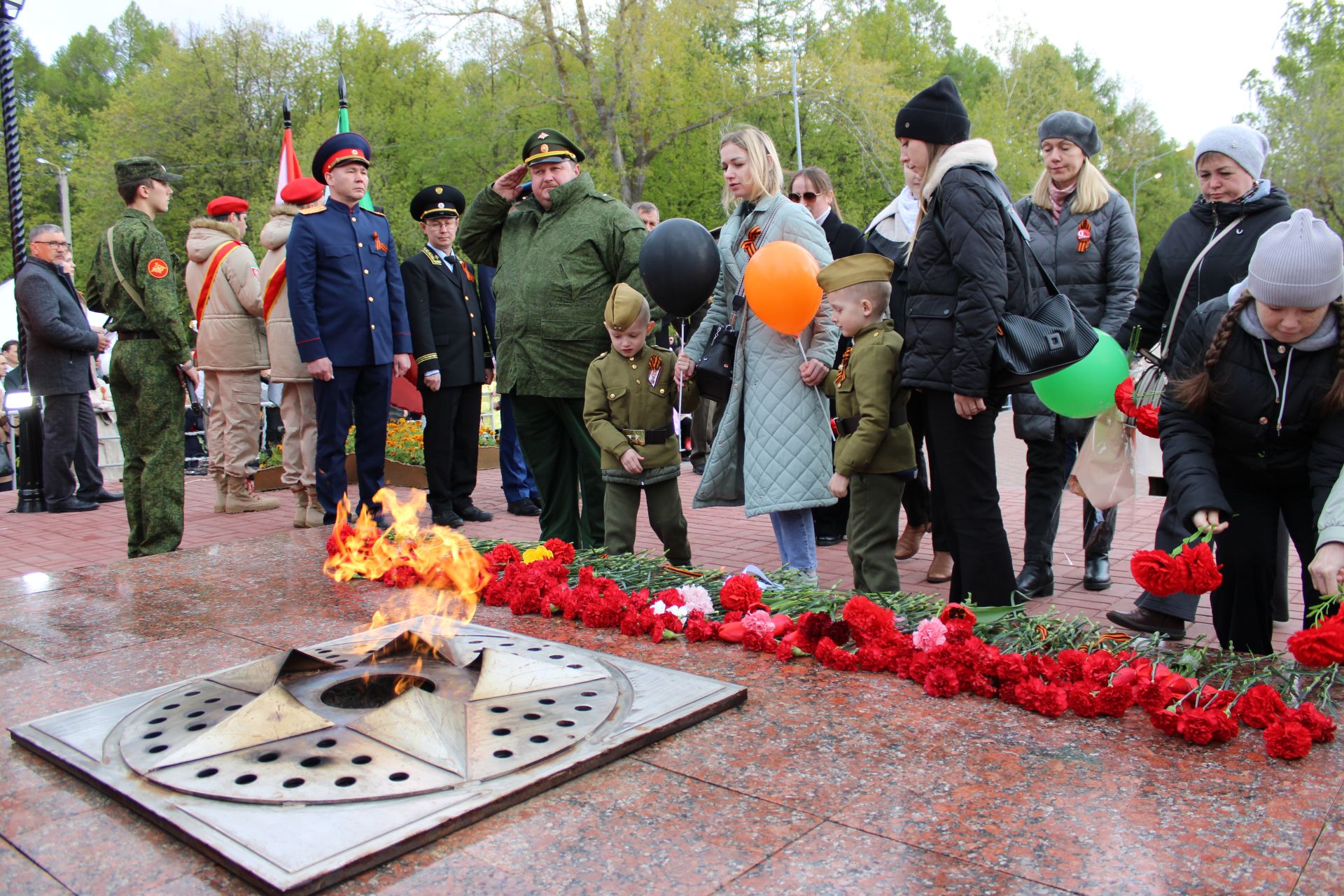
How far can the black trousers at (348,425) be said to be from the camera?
21.0ft

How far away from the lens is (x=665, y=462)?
4926 millimetres

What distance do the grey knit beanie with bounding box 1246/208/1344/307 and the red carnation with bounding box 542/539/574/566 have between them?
8.52 ft

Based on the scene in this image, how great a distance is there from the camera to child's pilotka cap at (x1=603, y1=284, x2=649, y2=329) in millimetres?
4887

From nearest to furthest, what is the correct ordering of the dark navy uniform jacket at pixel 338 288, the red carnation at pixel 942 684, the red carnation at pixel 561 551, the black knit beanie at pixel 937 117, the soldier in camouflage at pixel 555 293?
the red carnation at pixel 942 684 < the black knit beanie at pixel 937 117 < the red carnation at pixel 561 551 < the soldier in camouflage at pixel 555 293 < the dark navy uniform jacket at pixel 338 288

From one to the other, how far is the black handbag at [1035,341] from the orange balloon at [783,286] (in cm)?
68

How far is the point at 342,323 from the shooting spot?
6.36 metres

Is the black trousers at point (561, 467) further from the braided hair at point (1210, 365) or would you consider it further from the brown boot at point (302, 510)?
the braided hair at point (1210, 365)

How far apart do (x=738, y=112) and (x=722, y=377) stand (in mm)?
27336

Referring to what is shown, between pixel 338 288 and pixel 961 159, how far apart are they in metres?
→ 3.98

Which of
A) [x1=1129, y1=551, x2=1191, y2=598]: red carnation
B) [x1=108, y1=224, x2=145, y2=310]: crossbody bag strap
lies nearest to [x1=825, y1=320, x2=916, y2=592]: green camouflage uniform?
[x1=1129, y1=551, x2=1191, y2=598]: red carnation

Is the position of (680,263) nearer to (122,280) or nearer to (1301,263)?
(1301,263)

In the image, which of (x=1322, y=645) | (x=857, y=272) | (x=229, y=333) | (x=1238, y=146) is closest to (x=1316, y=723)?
(x=1322, y=645)

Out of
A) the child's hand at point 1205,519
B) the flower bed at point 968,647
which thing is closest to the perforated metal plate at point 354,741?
the flower bed at point 968,647

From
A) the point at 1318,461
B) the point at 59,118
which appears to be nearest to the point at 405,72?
the point at 59,118
